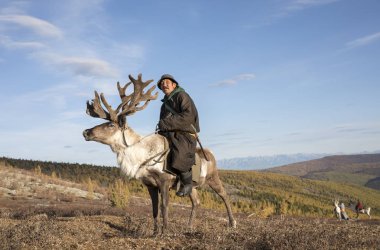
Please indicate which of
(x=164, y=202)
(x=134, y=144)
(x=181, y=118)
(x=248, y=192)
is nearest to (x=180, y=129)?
(x=181, y=118)

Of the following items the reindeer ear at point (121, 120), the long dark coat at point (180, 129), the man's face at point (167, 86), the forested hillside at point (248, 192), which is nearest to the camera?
the long dark coat at point (180, 129)

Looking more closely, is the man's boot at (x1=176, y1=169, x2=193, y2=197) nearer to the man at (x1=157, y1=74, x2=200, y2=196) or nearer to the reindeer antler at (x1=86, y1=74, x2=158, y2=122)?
the man at (x1=157, y1=74, x2=200, y2=196)

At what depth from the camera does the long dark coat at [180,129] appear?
8.84 metres

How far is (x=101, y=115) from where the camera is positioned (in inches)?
357

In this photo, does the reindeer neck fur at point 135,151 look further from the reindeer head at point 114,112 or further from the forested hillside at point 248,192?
the forested hillside at point 248,192

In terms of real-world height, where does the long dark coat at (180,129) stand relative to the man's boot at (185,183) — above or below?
above

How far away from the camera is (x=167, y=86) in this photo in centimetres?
934

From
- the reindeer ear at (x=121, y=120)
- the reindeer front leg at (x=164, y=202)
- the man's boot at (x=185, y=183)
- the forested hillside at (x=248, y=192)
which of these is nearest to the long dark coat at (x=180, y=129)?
the man's boot at (x=185, y=183)

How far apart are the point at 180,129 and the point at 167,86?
3.60ft

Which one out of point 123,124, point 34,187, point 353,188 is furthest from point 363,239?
point 353,188

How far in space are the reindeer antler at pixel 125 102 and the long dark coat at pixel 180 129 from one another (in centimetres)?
56

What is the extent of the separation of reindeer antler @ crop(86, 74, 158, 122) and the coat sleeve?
2.49ft

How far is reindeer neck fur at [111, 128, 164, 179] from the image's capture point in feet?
28.6

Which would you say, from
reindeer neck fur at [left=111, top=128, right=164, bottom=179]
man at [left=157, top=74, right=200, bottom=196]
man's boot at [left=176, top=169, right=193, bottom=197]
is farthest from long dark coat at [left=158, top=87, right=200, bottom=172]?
reindeer neck fur at [left=111, top=128, right=164, bottom=179]
